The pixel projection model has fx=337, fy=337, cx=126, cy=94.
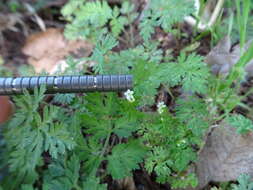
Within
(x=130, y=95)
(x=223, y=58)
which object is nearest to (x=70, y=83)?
(x=130, y=95)

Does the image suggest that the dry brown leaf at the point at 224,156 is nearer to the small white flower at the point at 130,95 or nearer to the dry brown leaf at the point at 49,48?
the small white flower at the point at 130,95

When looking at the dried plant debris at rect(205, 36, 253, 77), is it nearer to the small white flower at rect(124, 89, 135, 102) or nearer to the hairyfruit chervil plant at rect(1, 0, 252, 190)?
the hairyfruit chervil plant at rect(1, 0, 252, 190)

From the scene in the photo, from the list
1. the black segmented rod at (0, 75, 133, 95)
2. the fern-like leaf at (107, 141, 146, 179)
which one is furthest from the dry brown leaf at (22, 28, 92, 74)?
the fern-like leaf at (107, 141, 146, 179)

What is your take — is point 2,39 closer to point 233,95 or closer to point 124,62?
point 124,62

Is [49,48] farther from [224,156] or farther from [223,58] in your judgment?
[224,156]

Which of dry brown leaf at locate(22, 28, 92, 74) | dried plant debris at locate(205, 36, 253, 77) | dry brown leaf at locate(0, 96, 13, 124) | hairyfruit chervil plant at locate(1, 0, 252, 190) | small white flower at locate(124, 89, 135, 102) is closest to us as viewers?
hairyfruit chervil plant at locate(1, 0, 252, 190)

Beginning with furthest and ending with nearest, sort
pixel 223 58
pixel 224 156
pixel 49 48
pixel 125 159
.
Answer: pixel 49 48, pixel 223 58, pixel 224 156, pixel 125 159

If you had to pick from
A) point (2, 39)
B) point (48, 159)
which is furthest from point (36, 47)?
point (48, 159)
